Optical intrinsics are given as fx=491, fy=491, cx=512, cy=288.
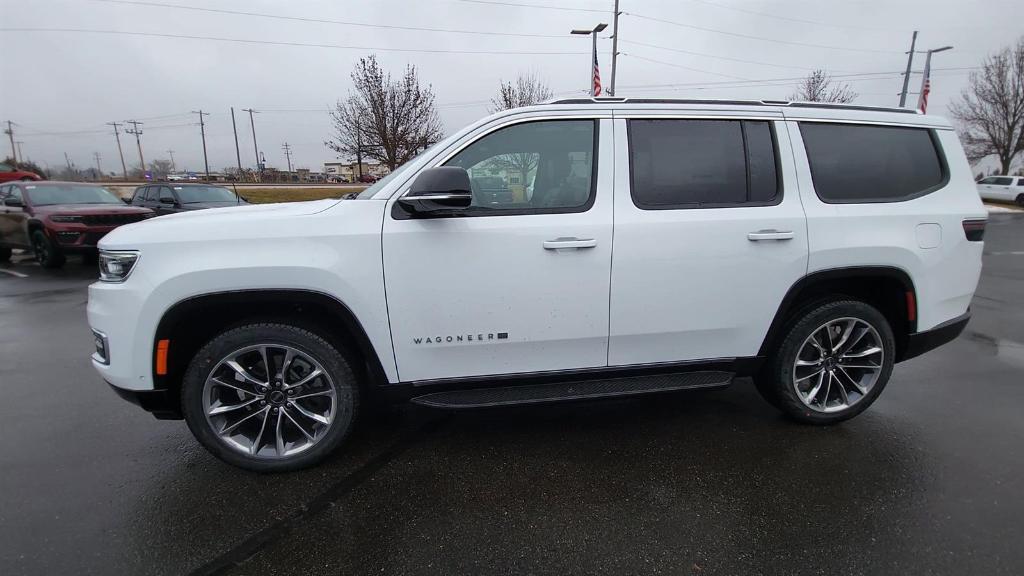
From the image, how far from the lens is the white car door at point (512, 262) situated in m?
2.57

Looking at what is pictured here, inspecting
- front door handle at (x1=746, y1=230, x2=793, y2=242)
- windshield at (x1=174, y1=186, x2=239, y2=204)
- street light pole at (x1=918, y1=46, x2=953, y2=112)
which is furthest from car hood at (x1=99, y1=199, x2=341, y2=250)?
street light pole at (x1=918, y1=46, x2=953, y2=112)

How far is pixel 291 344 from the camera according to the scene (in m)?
2.61

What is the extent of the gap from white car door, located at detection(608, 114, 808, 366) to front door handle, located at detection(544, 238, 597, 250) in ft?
0.52

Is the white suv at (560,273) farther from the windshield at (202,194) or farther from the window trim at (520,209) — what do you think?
the windshield at (202,194)

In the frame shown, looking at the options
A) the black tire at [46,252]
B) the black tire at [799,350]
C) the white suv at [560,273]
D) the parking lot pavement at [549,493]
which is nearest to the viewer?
the parking lot pavement at [549,493]

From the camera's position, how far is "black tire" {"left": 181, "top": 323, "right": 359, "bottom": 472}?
2.55m

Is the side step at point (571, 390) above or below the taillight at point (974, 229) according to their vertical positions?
below

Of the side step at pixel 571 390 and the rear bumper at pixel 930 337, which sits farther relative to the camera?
the rear bumper at pixel 930 337

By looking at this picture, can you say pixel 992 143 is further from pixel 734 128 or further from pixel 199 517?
pixel 199 517

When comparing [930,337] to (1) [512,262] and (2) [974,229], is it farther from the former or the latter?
(1) [512,262]

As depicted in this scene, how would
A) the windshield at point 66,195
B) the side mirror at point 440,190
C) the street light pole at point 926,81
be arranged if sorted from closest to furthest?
1. the side mirror at point 440,190
2. the windshield at point 66,195
3. the street light pole at point 926,81

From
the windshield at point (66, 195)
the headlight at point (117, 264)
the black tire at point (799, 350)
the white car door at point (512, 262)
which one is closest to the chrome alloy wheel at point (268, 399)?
the white car door at point (512, 262)

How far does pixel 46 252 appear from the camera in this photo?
899 cm

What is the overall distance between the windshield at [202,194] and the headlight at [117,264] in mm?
10393
